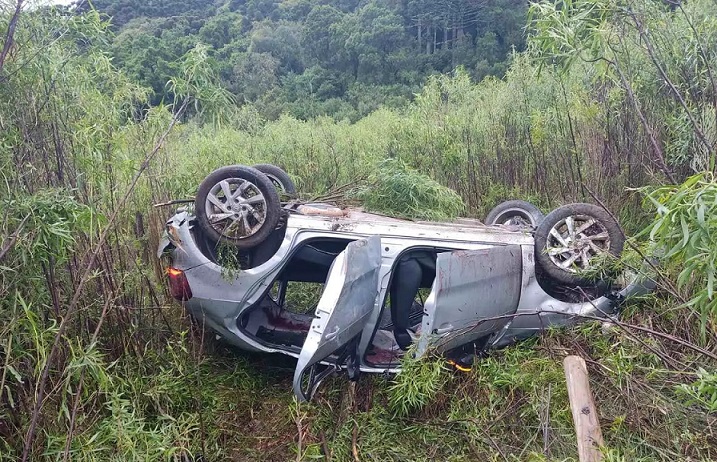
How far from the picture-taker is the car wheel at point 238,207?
14.2 ft

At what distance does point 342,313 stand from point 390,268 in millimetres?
634

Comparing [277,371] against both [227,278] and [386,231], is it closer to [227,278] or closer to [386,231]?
[227,278]

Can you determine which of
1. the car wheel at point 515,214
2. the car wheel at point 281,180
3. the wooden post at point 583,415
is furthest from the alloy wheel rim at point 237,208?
the car wheel at point 515,214

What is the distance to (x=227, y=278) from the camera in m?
4.24

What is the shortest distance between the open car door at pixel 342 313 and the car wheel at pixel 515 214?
273 cm

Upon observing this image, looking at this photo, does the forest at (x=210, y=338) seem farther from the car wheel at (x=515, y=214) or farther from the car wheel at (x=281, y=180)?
the car wheel at (x=281, y=180)

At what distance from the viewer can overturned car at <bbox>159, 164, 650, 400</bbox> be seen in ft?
13.5

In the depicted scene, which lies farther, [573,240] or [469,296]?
[573,240]

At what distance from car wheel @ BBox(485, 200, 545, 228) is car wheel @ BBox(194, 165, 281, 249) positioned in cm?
292

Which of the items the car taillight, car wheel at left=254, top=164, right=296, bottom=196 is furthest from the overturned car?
car wheel at left=254, top=164, right=296, bottom=196

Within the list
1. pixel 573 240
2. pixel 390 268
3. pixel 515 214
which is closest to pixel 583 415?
pixel 390 268

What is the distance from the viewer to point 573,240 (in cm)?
443

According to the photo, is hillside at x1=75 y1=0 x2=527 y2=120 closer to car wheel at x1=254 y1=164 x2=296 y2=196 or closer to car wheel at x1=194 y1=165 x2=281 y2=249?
car wheel at x1=254 y1=164 x2=296 y2=196

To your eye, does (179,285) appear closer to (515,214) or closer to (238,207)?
(238,207)
